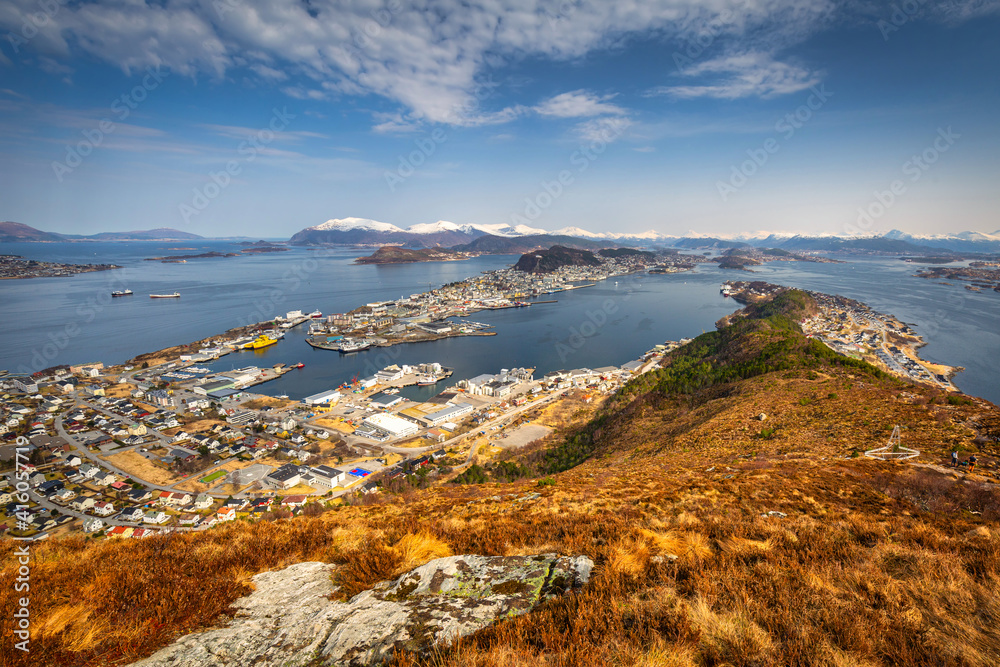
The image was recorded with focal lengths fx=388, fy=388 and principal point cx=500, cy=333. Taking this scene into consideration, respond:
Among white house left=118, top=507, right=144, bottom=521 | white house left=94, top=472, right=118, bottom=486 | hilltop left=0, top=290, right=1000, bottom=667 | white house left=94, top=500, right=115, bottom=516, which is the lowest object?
white house left=94, top=472, right=118, bottom=486

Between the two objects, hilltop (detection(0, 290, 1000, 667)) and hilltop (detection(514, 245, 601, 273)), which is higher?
hilltop (detection(514, 245, 601, 273))

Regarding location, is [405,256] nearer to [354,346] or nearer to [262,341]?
[262,341]

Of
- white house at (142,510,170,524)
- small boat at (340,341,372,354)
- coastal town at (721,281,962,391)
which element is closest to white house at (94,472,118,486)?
white house at (142,510,170,524)

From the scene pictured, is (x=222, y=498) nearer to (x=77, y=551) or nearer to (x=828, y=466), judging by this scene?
(x=77, y=551)

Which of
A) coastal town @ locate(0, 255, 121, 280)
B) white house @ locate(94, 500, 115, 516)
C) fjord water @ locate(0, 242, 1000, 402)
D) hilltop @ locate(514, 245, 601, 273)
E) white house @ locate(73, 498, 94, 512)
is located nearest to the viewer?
white house @ locate(94, 500, 115, 516)

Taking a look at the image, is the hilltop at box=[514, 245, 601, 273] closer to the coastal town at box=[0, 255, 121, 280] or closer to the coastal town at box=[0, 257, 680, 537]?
the coastal town at box=[0, 257, 680, 537]

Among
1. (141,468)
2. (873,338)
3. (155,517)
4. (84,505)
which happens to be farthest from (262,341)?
(873,338)

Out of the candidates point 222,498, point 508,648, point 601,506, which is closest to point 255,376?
point 222,498
